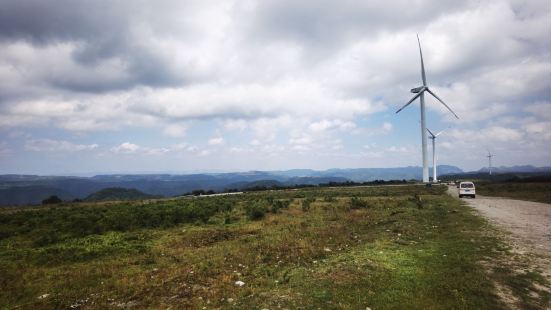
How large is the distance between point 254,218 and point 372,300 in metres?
20.9

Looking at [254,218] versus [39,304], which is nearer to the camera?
[39,304]

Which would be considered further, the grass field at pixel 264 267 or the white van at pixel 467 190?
the white van at pixel 467 190

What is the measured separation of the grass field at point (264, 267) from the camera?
1032 centimetres

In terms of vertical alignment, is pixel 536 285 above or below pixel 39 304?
above

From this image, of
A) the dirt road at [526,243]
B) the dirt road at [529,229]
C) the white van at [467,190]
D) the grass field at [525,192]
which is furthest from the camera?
the white van at [467,190]

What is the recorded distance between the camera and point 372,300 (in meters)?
9.95

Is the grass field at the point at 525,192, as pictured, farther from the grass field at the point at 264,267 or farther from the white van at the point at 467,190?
the grass field at the point at 264,267

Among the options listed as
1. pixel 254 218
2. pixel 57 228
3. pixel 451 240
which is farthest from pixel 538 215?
pixel 57 228

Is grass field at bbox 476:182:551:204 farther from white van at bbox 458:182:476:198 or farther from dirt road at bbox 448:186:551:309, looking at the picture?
dirt road at bbox 448:186:551:309

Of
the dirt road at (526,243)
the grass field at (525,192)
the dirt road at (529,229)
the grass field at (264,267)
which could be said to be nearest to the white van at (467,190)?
the grass field at (525,192)

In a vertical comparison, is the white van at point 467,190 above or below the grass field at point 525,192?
above

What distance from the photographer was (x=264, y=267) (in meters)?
13.9

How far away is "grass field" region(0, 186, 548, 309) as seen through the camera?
406 inches

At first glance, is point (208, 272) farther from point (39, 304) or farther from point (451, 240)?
point (451, 240)
